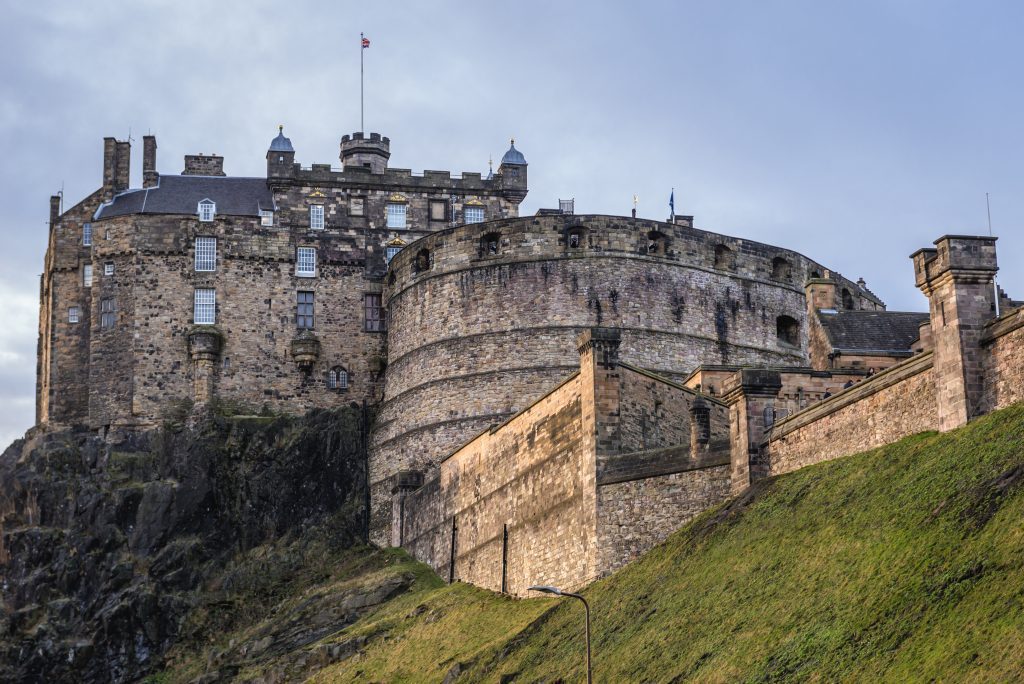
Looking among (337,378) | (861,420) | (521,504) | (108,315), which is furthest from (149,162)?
(861,420)

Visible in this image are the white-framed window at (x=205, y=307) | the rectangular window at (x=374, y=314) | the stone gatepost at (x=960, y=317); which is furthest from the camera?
the rectangular window at (x=374, y=314)

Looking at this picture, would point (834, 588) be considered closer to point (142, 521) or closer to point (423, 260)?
point (423, 260)

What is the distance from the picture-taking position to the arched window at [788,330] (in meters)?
63.6

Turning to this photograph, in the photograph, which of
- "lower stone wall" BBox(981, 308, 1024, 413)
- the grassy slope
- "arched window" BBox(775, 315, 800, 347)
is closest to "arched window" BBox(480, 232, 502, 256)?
"arched window" BBox(775, 315, 800, 347)

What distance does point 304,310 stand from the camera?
222ft

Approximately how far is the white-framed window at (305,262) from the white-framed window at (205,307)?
3.54 metres

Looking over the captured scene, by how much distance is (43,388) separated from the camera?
71.1 metres

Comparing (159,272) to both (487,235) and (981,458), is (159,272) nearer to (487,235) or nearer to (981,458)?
(487,235)

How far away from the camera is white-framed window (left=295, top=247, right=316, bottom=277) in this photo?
68188 millimetres

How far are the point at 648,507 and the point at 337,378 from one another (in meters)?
28.3

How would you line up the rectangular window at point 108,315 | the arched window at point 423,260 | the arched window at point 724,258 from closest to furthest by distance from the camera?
the arched window at point 724,258, the arched window at point 423,260, the rectangular window at point 108,315

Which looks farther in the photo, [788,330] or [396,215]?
[396,215]

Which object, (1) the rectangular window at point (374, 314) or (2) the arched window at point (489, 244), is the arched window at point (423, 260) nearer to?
(2) the arched window at point (489, 244)

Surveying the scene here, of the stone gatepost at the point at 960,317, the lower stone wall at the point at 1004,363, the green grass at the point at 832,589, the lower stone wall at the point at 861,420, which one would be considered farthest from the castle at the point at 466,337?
the lower stone wall at the point at 1004,363
